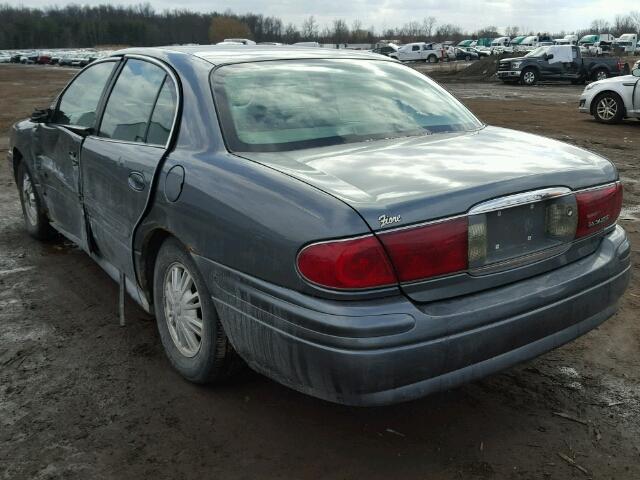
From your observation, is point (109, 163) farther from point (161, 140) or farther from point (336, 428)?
point (336, 428)

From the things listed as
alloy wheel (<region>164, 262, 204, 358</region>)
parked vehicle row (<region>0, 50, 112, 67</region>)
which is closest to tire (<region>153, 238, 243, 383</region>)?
alloy wheel (<region>164, 262, 204, 358</region>)

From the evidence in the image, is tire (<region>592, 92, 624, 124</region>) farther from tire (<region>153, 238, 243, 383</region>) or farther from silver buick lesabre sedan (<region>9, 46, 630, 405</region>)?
tire (<region>153, 238, 243, 383</region>)

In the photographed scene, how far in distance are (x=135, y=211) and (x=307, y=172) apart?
3.75 ft

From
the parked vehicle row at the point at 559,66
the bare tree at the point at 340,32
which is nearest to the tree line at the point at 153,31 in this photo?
the bare tree at the point at 340,32

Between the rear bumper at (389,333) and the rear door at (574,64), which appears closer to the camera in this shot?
the rear bumper at (389,333)

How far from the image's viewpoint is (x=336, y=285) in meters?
2.33

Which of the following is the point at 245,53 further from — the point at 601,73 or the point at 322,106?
the point at 601,73

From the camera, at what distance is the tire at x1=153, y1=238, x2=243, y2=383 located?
2.98 metres

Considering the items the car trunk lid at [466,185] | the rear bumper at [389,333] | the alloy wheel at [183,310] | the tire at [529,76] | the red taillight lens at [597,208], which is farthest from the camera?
the tire at [529,76]

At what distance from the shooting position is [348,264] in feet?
7.58

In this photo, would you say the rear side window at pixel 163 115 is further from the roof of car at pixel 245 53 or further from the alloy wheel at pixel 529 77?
the alloy wheel at pixel 529 77

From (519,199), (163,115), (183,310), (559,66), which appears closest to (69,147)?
(163,115)

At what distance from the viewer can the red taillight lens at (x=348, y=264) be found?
7.58 ft

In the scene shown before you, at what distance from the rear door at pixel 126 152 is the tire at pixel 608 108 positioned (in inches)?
519
